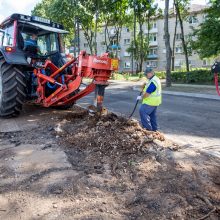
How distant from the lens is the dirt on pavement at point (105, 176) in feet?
11.8

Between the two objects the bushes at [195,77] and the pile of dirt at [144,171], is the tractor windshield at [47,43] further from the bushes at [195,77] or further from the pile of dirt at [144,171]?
the bushes at [195,77]

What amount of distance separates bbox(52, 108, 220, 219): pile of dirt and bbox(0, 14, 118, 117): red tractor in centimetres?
131

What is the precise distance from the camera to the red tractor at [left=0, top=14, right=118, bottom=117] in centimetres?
737

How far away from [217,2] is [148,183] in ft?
68.6

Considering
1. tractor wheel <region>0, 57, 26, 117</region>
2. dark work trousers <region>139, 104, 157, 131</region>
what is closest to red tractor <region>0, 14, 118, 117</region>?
tractor wheel <region>0, 57, 26, 117</region>

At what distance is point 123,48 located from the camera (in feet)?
235

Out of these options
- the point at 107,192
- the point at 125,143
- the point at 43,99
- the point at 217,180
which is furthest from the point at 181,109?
the point at 107,192

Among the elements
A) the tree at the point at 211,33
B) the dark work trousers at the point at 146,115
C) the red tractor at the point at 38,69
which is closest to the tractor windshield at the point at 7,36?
the red tractor at the point at 38,69

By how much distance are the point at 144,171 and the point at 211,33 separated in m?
20.0

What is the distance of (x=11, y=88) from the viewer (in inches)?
321

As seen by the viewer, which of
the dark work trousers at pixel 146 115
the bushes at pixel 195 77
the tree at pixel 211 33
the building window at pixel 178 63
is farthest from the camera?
the building window at pixel 178 63

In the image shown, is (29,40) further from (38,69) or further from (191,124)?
(191,124)

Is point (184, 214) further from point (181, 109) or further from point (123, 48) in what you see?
point (123, 48)

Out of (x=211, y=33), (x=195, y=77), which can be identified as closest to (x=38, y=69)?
(x=211, y=33)
